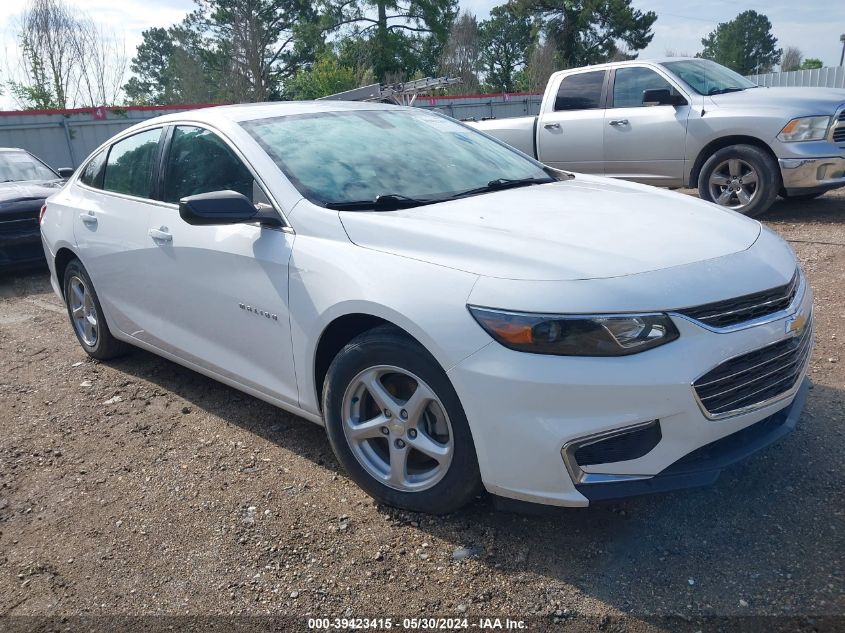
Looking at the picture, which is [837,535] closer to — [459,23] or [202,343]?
[202,343]

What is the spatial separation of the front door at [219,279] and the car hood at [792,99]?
608 centimetres

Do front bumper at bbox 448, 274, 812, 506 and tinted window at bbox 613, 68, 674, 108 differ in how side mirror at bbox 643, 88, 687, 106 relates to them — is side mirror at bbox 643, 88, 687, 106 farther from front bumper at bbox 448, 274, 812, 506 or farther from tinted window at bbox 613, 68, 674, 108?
front bumper at bbox 448, 274, 812, 506

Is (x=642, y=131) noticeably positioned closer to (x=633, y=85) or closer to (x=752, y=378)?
(x=633, y=85)

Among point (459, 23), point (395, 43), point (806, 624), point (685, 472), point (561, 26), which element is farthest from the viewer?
point (561, 26)

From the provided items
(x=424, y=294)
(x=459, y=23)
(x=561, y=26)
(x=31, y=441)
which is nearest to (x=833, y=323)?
(x=424, y=294)

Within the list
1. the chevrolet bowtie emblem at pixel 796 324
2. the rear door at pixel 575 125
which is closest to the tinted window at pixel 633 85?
the rear door at pixel 575 125

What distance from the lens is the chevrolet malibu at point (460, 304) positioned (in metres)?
2.35

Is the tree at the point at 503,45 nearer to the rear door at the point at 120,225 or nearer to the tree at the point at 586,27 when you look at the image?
the tree at the point at 586,27

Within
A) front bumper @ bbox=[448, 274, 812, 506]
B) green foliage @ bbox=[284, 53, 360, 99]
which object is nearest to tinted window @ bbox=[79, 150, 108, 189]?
front bumper @ bbox=[448, 274, 812, 506]

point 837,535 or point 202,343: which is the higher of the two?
point 202,343

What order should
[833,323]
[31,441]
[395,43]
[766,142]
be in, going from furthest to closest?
[395,43] < [766,142] < [833,323] < [31,441]

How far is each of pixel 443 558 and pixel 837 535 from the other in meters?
Result: 1.40

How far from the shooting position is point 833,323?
4707mm

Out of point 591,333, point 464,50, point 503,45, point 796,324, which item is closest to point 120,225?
point 591,333
